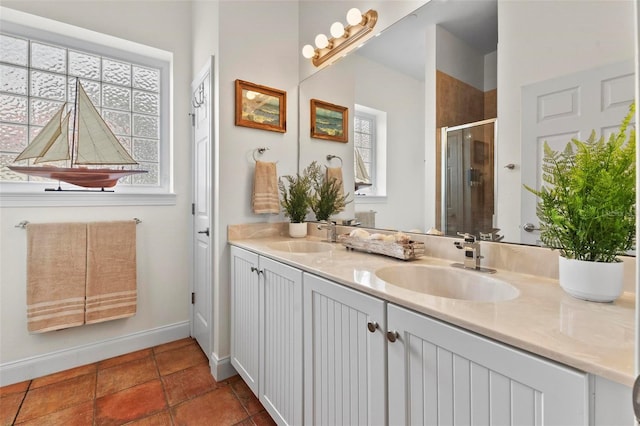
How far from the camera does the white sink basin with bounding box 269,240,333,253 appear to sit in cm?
179

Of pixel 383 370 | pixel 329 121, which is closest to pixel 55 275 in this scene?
pixel 329 121

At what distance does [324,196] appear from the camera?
6.72ft

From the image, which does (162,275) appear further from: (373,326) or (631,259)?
(631,259)

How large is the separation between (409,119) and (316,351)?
114 cm

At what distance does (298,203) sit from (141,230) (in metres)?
1.20

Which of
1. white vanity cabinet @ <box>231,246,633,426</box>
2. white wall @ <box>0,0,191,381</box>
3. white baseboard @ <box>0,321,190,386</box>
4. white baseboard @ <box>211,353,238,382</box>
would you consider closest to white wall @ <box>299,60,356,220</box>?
white vanity cabinet @ <box>231,246,633,426</box>

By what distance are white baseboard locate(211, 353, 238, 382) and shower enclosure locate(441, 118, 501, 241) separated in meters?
1.53

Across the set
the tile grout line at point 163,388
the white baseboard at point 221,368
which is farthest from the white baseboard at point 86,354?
the white baseboard at point 221,368

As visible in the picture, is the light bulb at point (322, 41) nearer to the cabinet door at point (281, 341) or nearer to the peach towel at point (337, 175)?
the peach towel at point (337, 175)

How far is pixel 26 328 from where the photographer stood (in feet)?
6.07

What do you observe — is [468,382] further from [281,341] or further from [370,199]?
[370,199]

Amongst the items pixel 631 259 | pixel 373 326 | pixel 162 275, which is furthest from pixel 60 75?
pixel 631 259

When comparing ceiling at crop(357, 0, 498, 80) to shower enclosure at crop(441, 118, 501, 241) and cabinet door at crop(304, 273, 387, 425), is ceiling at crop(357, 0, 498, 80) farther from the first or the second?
cabinet door at crop(304, 273, 387, 425)

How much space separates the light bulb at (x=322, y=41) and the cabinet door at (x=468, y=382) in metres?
1.71
